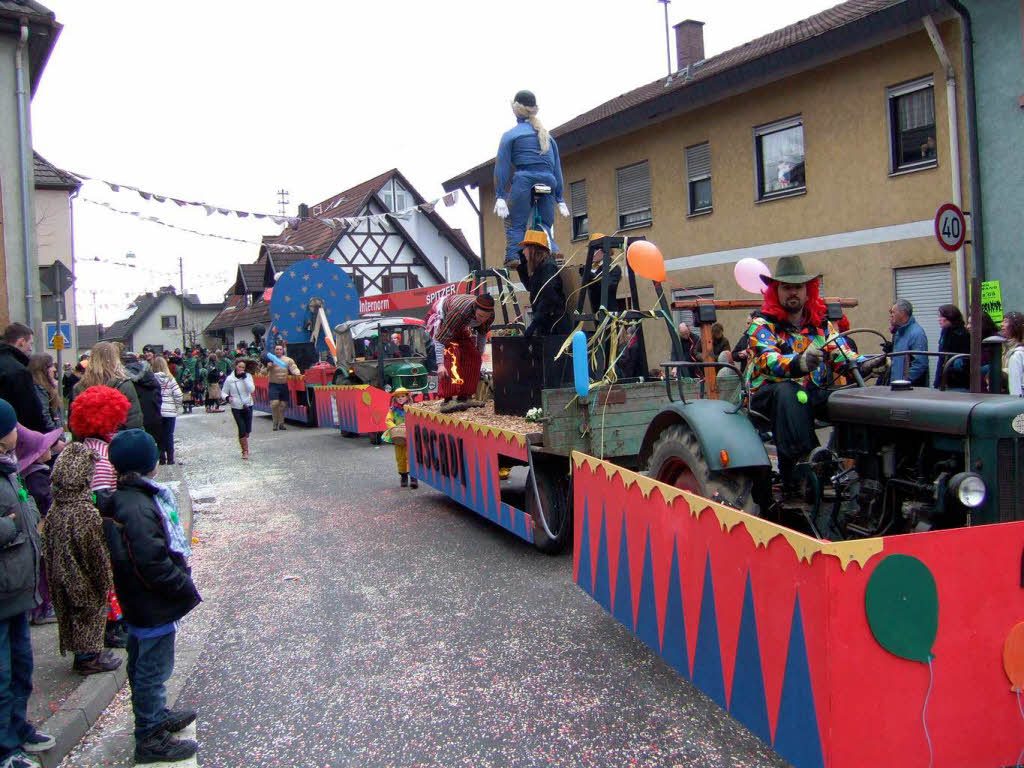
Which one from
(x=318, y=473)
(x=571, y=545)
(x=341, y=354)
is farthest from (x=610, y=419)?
(x=341, y=354)

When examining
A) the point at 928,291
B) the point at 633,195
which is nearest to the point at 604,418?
the point at 928,291

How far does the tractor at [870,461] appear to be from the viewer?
10.3 ft

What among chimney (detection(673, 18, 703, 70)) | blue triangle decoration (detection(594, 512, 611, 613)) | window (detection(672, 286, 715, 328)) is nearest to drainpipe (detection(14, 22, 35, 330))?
window (detection(672, 286, 715, 328))

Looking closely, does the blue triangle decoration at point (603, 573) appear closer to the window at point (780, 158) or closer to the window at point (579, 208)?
the window at point (780, 158)

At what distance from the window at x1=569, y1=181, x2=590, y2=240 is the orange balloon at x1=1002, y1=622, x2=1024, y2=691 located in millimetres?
18147

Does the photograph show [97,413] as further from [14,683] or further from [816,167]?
[816,167]

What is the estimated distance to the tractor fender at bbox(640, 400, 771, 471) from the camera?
14.0 feet

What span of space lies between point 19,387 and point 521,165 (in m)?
5.02

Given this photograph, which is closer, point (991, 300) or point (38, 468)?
point (38, 468)

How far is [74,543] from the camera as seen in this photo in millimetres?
4383

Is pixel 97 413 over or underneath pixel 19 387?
underneath

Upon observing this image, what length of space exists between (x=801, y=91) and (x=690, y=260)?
3926 mm

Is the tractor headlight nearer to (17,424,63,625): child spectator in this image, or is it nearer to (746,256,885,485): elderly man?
(746,256,885,485): elderly man

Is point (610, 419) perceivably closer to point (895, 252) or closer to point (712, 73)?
point (895, 252)
